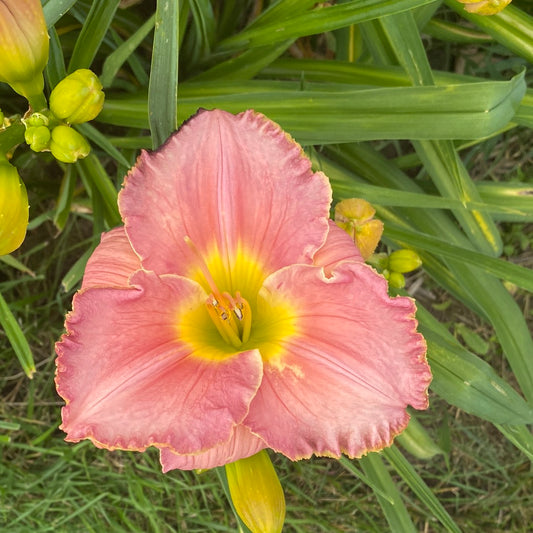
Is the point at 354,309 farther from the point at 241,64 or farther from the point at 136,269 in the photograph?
the point at 241,64

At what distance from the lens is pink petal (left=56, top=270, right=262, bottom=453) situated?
0.73 m

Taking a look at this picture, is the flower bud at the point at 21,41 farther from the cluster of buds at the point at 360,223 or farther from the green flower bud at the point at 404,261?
the green flower bud at the point at 404,261

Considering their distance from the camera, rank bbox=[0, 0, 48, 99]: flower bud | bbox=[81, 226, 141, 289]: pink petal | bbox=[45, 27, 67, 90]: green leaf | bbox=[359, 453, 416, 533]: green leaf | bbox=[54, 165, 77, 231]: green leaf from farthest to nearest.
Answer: bbox=[54, 165, 77, 231]: green leaf, bbox=[359, 453, 416, 533]: green leaf, bbox=[45, 27, 67, 90]: green leaf, bbox=[81, 226, 141, 289]: pink petal, bbox=[0, 0, 48, 99]: flower bud

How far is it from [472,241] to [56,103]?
91 centimetres

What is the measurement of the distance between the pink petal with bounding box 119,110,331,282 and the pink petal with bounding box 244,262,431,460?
0.25ft

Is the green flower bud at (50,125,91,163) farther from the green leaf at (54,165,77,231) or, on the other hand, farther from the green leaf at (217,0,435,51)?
the green leaf at (54,165,77,231)

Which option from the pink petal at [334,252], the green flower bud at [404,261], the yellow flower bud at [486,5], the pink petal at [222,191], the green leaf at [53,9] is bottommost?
the green flower bud at [404,261]

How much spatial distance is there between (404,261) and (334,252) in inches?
11.0

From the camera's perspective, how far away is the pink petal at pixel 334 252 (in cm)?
83

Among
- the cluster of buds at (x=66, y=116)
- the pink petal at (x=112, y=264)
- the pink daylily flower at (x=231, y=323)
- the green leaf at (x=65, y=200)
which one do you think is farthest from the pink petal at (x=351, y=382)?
the green leaf at (x=65, y=200)

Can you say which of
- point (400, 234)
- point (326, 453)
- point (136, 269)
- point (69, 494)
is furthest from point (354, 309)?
point (69, 494)

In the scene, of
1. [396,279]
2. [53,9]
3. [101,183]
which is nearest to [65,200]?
[101,183]

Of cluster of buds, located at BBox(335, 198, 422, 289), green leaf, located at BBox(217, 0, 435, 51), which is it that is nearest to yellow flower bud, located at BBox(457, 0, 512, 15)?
green leaf, located at BBox(217, 0, 435, 51)

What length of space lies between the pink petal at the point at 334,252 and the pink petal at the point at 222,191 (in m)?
0.04
